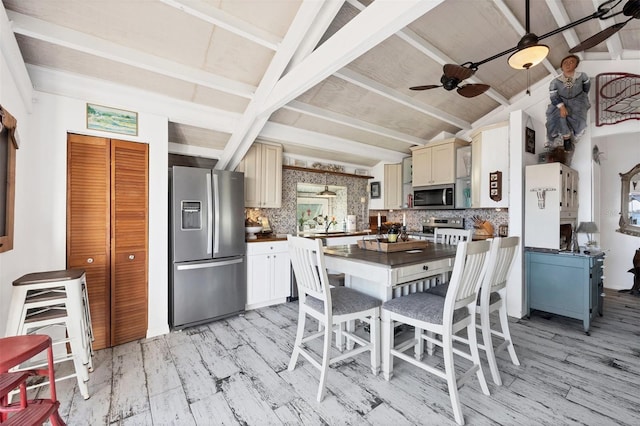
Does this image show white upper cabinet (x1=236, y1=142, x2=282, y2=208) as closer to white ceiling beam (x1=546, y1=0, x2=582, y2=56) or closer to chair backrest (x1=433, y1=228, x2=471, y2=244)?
chair backrest (x1=433, y1=228, x2=471, y2=244)

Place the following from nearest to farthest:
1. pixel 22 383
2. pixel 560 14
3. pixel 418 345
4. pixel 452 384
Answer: pixel 22 383 < pixel 452 384 < pixel 418 345 < pixel 560 14

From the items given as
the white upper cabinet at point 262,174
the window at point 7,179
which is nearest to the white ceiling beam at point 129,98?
the white upper cabinet at point 262,174

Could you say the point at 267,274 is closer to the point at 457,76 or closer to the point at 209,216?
the point at 209,216

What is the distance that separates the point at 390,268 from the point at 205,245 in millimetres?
2162

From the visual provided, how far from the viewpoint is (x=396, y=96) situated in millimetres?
3516

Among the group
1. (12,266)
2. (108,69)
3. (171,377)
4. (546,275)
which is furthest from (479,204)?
(12,266)

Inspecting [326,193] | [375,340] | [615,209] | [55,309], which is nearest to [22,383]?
[55,309]

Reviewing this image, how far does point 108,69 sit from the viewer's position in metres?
2.44

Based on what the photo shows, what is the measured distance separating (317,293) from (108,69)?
8.76 ft

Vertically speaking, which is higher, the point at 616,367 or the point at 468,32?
the point at 468,32

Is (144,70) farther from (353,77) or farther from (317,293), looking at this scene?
(317,293)

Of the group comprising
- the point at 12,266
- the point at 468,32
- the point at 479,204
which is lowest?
the point at 12,266

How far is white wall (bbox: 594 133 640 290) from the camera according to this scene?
445 cm

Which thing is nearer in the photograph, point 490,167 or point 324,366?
point 324,366
